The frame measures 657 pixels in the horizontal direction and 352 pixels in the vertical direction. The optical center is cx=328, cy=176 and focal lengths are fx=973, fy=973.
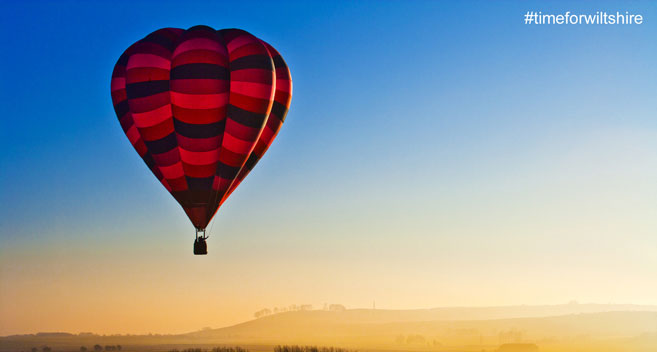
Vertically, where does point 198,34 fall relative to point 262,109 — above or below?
above

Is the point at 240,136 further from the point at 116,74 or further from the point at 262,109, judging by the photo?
the point at 116,74

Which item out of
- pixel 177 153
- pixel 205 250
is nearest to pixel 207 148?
pixel 177 153

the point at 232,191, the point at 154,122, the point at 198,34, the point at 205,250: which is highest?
the point at 198,34
